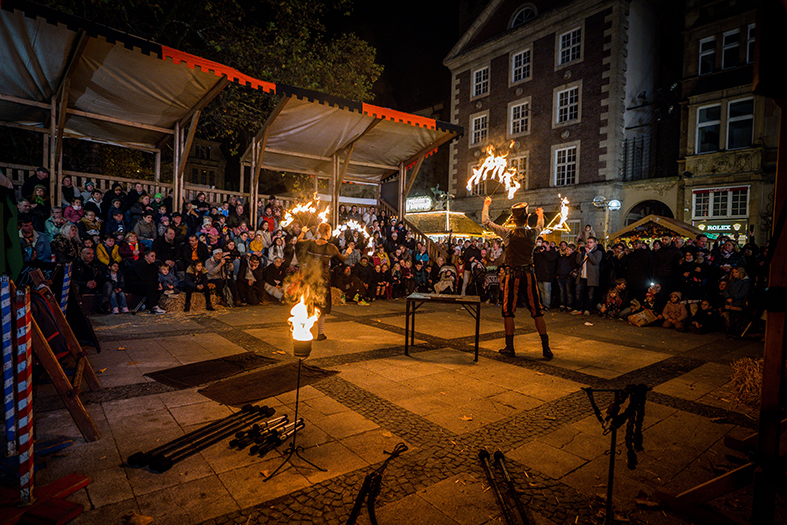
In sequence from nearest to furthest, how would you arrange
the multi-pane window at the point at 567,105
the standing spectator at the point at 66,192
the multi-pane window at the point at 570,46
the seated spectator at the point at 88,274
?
the seated spectator at the point at 88,274, the standing spectator at the point at 66,192, the multi-pane window at the point at 570,46, the multi-pane window at the point at 567,105

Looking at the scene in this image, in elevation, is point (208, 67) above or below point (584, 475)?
above

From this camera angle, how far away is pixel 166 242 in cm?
1103

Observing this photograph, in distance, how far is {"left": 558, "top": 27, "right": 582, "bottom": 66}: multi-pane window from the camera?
25.3 m

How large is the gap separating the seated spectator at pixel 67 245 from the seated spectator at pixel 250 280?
3681 mm

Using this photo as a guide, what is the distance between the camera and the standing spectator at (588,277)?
39.9ft

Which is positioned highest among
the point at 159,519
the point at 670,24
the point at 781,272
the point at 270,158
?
the point at 670,24

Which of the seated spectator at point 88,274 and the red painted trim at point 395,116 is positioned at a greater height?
the red painted trim at point 395,116

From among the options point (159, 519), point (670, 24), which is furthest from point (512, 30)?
point (159, 519)

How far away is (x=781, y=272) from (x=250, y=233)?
12.0m

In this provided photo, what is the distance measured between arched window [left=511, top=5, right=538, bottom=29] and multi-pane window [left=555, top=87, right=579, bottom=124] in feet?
19.4

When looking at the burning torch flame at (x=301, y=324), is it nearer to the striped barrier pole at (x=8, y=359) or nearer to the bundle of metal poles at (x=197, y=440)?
the bundle of metal poles at (x=197, y=440)

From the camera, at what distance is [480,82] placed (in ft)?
102

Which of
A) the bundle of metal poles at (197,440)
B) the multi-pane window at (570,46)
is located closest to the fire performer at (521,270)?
the bundle of metal poles at (197,440)

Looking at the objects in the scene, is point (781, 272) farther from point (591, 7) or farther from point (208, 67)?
point (591, 7)
